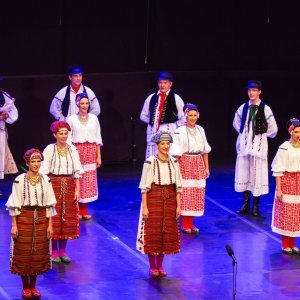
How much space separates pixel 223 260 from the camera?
33.0ft

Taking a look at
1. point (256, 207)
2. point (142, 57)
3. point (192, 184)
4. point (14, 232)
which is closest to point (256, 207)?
point (256, 207)

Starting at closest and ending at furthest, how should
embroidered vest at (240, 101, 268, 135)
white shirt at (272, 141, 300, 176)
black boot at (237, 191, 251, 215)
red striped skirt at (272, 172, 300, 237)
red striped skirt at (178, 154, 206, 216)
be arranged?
white shirt at (272, 141, 300, 176) < red striped skirt at (272, 172, 300, 237) < red striped skirt at (178, 154, 206, 216) < embroidered vest at (240, 101, 268, 135) < black boot at (237, 191, 251, 215)

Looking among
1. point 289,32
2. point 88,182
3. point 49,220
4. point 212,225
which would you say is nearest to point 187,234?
point 212,225

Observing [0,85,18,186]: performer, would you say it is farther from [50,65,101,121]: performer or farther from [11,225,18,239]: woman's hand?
[11,225,18,239]: woman's hand

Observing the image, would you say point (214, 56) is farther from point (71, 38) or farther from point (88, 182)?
point (88, 182)

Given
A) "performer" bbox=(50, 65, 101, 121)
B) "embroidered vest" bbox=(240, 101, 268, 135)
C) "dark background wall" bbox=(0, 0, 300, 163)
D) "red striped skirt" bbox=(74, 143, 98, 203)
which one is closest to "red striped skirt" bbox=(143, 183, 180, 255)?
"red striped skirt" bbox=(74, 143, 98, 203)

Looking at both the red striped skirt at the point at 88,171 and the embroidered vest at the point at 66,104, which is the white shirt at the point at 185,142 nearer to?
the red striped skirt at the point at 88,171

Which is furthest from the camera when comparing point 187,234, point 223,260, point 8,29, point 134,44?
point 134,44

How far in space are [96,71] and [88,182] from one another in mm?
2860

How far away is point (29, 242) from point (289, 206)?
275 cm

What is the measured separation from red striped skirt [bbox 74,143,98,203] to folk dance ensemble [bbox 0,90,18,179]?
1145 mm

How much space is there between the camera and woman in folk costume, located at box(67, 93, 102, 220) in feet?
36.9

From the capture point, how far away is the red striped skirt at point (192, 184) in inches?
429

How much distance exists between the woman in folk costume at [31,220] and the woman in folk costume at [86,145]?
8.01 ft
